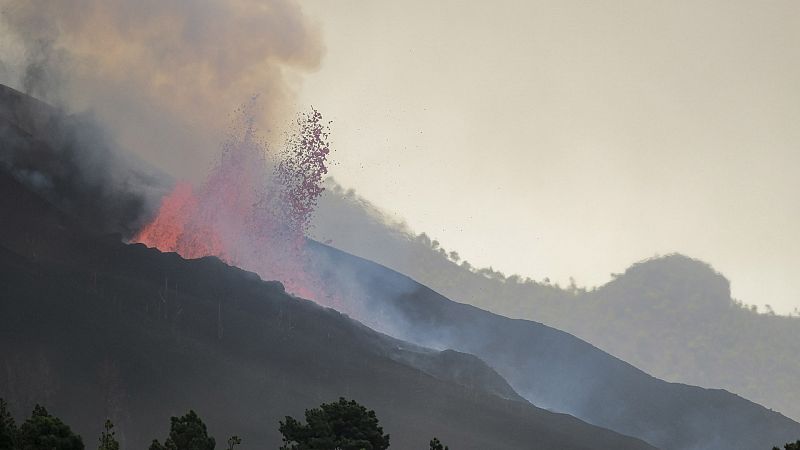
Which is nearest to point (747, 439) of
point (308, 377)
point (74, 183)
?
point (308, 377)

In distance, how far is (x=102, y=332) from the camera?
12231 cm

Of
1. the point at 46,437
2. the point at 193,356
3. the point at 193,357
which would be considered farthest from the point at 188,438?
the point at 193,356

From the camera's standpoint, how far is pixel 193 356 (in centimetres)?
Answer: 12425

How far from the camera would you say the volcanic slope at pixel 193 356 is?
375ft

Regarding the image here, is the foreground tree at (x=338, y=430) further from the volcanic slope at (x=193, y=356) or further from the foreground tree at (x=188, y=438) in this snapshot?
the volcanic slope at (x=193, y=356)

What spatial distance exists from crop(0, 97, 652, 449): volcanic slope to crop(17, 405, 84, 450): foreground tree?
6353 cm

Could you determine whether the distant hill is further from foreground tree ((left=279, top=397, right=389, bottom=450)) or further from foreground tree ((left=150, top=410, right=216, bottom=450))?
foreground tree ((left=150, top=410, right=216, bottom=450))

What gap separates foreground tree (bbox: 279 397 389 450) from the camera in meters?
54.8

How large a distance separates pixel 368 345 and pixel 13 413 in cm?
4865

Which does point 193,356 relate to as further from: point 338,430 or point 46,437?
point 46,437

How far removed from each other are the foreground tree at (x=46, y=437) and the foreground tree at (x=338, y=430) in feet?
44.0

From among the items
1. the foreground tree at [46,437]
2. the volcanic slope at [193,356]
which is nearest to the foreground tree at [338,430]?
the foreground tree at [46,437]

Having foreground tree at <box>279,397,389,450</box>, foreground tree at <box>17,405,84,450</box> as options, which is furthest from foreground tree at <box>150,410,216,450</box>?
foreground tree at <box>279,397,389,450</box>

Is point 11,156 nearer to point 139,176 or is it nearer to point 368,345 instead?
point 139,176
